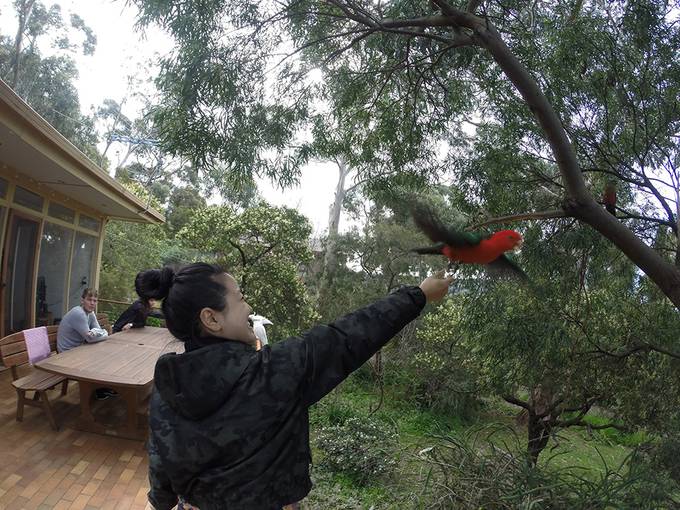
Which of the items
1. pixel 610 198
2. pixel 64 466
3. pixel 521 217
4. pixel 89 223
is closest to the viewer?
pixel 521 217

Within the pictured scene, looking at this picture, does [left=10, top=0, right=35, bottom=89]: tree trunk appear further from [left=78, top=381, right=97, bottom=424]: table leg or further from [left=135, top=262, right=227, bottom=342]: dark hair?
[left=135, top=262, right=227, bottom=342]: dark hair

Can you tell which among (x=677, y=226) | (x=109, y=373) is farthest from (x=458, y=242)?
(x=109, y=373)

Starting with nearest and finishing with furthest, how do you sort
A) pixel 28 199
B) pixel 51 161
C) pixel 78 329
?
1. pixel 78 329
2. pixel 51 161
3. pixel 28 199

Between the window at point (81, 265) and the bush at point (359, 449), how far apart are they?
18.6 feet

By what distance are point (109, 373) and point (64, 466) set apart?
30.0 inches

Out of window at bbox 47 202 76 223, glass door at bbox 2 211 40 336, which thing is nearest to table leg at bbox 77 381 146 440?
glass door at bbox 2 211 40 336

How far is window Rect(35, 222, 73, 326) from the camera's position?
6992mm

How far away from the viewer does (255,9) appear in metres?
3.89

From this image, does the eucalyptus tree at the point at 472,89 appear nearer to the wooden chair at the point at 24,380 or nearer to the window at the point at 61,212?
the wooden chair at the point at 24,380

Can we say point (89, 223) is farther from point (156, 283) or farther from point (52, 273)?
point (156, 283)

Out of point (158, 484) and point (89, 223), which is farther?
point (89, 223)

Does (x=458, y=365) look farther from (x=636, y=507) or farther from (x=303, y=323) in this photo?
(x=636, y=507)

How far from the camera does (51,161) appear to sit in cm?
504

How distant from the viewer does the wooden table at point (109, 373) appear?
3768mm
